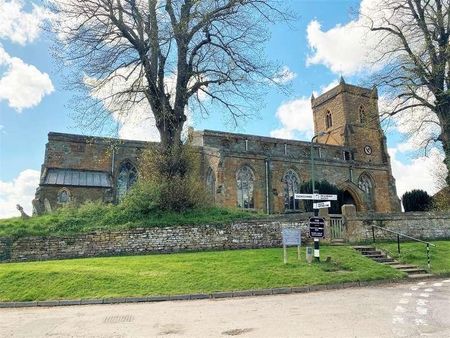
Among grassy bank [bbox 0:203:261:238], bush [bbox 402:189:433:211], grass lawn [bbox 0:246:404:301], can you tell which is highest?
bush [bbox 402:189:433:211]

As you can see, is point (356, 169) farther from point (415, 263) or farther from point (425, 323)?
point (425, 323)

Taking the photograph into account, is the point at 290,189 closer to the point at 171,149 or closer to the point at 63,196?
the point at 171,149

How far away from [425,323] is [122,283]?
8437mm

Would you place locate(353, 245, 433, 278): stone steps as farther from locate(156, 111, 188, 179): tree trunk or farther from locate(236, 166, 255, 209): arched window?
locate(236, 166, 255, 209): arched window

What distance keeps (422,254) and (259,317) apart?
480 inches

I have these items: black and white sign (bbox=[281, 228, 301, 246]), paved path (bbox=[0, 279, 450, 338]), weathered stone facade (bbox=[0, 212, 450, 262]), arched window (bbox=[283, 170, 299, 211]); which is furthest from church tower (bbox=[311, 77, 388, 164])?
paved path (bbox=[0, 279, 450, 338])

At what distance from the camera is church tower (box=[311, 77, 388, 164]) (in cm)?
4675

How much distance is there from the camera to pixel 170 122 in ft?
73.4

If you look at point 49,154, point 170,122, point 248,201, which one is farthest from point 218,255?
point 49,154

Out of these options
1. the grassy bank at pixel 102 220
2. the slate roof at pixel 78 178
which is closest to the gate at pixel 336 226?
the grassy bank at pixel 102 220

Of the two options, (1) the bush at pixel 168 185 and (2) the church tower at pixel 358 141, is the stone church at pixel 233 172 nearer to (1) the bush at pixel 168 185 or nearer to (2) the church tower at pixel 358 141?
(2) the church tower at pixel 358 141

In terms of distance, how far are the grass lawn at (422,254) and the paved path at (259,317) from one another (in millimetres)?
5074

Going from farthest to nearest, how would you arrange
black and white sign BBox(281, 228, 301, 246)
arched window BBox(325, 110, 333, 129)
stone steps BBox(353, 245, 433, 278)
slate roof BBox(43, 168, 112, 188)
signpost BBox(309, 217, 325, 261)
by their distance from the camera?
1. arched window BBox(325, 110, 333, 129)
2. slate roof BBox(43, 168, 112, 188)
3. signpost BBox(309, 217, 325, 261)
4. stone steps BBox(353, 245, 433, 278)
5. black and white sign BBox(281, 228, 301, 246)

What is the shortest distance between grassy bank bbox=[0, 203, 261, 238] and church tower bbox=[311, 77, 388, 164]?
29.1 metres
